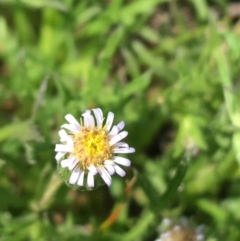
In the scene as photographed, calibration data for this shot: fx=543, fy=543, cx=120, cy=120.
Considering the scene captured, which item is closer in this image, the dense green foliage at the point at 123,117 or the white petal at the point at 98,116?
the white petal at the point at 98,116

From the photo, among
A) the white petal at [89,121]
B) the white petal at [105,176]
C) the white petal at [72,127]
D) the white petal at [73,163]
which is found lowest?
the white petal at [105,176]

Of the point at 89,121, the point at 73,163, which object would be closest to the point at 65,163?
the point at 73,163

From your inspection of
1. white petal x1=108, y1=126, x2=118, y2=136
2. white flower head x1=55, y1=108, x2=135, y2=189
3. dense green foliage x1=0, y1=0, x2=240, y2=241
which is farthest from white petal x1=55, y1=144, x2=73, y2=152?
dense green foliage x1=0, y1=0, x2=240, y2=241

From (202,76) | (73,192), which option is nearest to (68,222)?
(73,192)

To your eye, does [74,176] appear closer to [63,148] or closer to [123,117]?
[63,148]

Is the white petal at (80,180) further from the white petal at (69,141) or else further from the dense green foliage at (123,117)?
the dense green foliage at (123,117)

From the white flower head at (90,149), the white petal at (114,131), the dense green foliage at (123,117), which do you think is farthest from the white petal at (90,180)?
the dense green foliage at (123,117)

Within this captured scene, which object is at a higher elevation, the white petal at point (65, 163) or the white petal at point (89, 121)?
the white petal at point (89, 121)

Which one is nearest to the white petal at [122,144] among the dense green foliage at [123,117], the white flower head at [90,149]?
the white flower head at [90,149]
